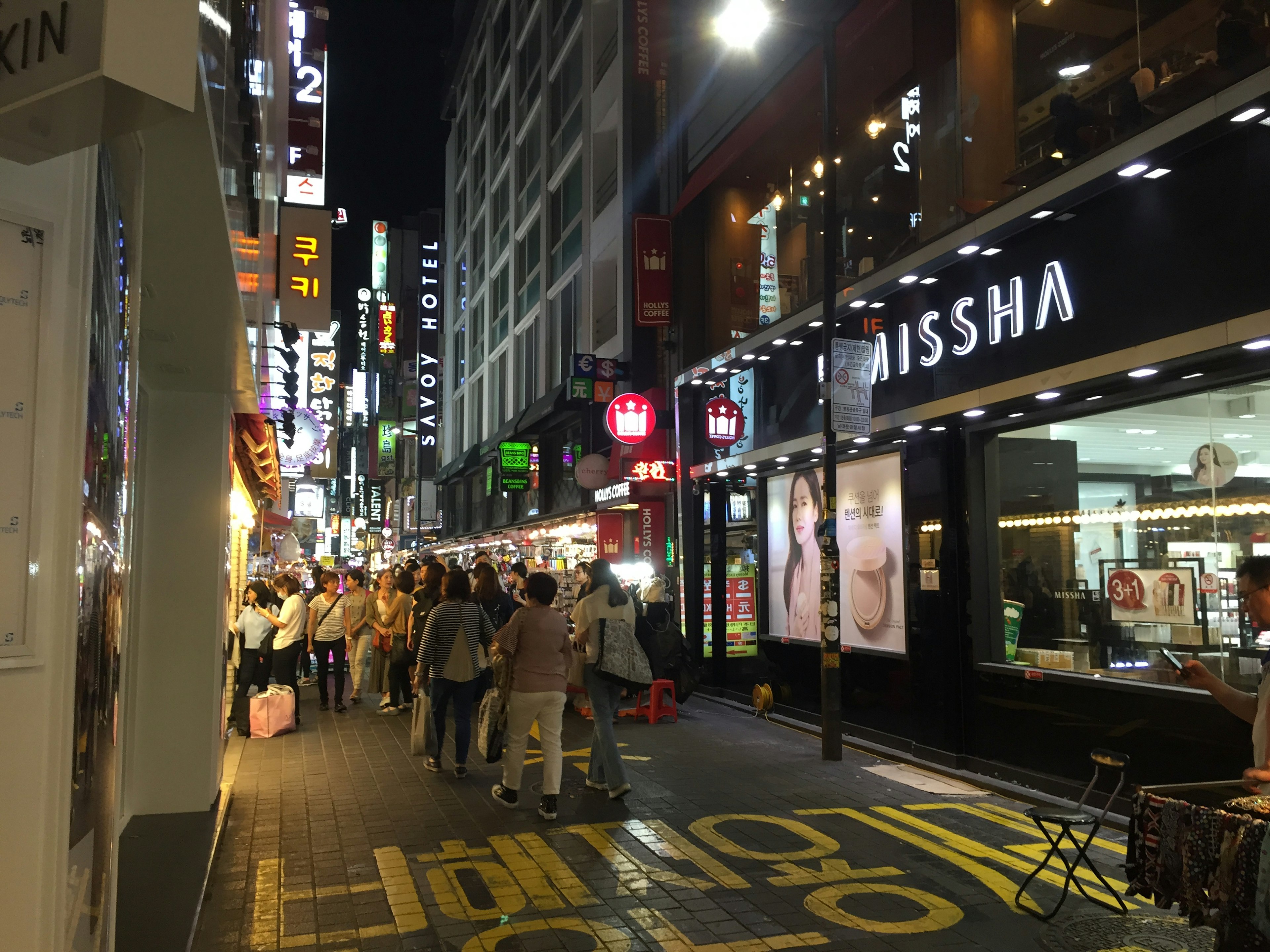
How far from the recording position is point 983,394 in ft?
33.0

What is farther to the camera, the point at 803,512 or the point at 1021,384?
the point at 803,512

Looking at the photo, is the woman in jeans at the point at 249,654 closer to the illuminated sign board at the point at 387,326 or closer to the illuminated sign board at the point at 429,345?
the illuminated sign board at the point at 429,345

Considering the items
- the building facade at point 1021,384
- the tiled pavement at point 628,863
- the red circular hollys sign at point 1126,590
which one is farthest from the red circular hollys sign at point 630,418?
the red circular hollys sign at point 1126,590

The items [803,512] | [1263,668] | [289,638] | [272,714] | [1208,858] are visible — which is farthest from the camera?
[803,512]

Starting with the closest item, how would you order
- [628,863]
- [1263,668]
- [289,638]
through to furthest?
[1263,668] → [628,863] → [289,638]

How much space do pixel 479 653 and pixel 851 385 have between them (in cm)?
490

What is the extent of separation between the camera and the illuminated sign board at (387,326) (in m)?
70.1

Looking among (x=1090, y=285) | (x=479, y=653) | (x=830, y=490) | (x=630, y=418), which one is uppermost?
(x=630, y=418)

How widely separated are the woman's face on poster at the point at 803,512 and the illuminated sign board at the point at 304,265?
22.4 ft

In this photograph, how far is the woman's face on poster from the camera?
14281mm

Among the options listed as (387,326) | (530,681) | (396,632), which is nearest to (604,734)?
(530,681)

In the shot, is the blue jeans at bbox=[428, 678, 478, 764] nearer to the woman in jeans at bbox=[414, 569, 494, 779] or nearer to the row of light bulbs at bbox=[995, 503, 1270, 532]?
the woman in jeans at bbox=[414, 569, 494, 779]

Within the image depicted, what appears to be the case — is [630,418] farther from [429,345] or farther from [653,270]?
[429,345]

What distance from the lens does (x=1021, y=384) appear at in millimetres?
9555
